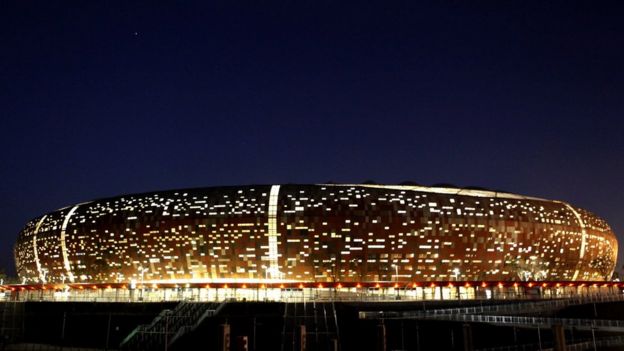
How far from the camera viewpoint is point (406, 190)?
89312mm

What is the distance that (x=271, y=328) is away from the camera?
4234 centimetres

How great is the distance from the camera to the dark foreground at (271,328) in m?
34.6

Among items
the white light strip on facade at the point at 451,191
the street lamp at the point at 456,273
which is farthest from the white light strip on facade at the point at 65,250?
the street lamp at the point at 456,273

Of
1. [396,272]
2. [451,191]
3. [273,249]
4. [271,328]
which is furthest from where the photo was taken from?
[451,191]

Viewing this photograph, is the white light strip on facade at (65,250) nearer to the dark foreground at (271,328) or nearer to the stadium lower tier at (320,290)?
the stadium lower tier at (320,290)

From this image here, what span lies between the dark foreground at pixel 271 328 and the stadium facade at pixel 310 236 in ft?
115

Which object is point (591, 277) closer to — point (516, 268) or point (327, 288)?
point (516, 268)

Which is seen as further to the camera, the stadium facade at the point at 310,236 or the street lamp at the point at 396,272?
the street lamp at the point at 396,272

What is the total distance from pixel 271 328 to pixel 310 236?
4102cm

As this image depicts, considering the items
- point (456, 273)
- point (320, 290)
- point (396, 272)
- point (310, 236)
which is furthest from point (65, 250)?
point (456, 273)

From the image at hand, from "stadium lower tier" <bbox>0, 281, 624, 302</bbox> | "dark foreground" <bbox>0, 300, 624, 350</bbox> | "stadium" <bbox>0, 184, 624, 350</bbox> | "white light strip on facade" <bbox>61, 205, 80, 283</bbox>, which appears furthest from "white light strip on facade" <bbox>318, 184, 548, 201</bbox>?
"white light strip on facade" <bbox>61, 205, 80, 283</bbox>

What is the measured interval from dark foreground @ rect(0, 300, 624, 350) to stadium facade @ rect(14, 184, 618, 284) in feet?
115

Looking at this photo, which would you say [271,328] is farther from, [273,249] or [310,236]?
[310,236]

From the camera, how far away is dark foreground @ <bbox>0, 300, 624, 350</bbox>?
3459 centimetres
